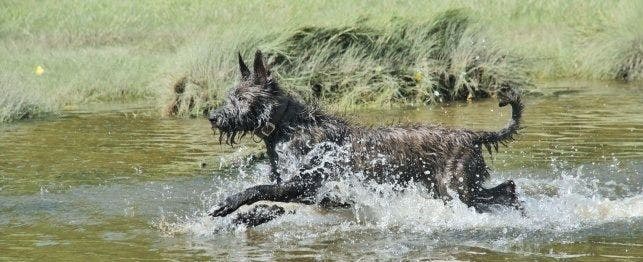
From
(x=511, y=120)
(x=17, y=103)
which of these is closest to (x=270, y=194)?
(x=511, y=120)

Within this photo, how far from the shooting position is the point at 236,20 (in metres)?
24.5

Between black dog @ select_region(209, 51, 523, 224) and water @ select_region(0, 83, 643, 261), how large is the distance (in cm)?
17

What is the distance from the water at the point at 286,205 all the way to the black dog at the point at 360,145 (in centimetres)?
17

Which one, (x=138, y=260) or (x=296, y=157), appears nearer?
(x=138, y=260)

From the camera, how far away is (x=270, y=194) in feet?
27.9

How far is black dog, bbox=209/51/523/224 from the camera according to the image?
28.8ft

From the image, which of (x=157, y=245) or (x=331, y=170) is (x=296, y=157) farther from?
(x=157, y=245)

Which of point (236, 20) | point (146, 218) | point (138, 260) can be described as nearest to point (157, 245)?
point (138, 260)

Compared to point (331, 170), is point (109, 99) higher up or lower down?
lower down

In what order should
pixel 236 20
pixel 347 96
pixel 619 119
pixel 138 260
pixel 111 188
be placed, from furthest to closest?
pixel 236 20 → pixel 347 96 → pixel 619 119 → pixel 111 188 → pixel 138 260

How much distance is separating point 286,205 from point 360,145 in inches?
36.3


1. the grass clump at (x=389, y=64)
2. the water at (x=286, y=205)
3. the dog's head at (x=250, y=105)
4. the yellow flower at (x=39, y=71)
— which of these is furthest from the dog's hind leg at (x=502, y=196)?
the yellow flower at (x=39, y=71)

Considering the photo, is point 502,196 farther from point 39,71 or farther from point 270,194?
point 39,71

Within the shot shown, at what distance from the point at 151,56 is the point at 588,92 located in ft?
25.8
